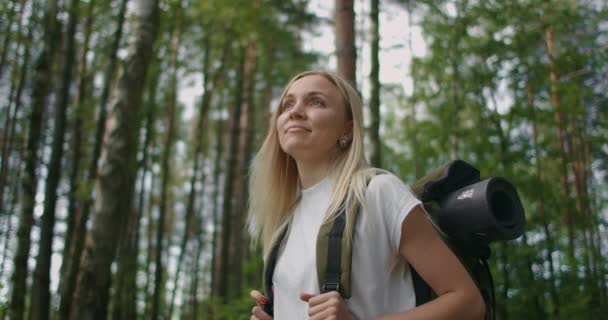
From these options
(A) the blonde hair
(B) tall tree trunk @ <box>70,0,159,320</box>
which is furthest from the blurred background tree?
(A) the blonde hair

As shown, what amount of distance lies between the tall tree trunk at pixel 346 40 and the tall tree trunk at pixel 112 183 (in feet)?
6.77

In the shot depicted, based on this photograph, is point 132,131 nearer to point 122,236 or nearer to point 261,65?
point 122,236

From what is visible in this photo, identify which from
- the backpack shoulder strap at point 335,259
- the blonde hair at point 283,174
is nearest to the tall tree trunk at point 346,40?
the blonde hair at point 283,174

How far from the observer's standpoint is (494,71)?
842 centimetres

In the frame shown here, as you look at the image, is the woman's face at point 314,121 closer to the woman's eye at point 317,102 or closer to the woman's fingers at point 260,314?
the woman's eye at point 317,102

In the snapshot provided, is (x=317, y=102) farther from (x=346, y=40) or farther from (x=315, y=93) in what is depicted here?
(x=346, y=40)

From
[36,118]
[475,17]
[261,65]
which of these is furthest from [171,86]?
[475,17]

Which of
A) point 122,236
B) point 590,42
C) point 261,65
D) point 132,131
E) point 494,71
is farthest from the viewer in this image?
point 261,65

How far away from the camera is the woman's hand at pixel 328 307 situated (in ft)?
4.58

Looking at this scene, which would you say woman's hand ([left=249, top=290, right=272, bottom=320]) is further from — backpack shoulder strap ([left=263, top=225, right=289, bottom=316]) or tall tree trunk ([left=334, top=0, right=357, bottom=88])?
tall tree trunk ([left=334, top=0, right=357, bottom=88])

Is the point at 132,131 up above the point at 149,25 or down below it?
below

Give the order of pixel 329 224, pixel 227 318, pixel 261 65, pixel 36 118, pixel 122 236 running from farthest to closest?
pixel 261 65
pixel 122 236
pixel 227 318
pixel 36 118
pixel 329 224

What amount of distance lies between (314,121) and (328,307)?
2.31ft

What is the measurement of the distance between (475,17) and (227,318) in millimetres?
6469
